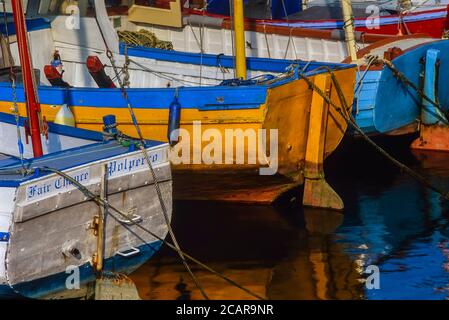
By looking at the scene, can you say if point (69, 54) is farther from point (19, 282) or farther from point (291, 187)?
A: point (19, 282)

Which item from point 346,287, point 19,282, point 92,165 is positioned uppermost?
point 92,165

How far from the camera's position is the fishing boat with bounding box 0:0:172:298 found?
10859mm

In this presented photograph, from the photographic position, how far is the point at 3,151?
547 inches

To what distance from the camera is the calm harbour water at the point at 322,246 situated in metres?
12.4

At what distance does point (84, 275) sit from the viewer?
11672 mm

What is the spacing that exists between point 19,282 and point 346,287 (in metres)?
3.88

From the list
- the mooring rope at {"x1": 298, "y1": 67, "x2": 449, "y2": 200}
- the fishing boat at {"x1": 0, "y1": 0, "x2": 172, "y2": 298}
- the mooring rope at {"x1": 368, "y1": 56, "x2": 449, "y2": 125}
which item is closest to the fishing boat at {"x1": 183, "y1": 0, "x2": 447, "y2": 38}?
the mooring rope at {"x1": 368, "y1": 56, "x2": 449, "y2": 125}

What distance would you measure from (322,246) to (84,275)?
12.3 feet

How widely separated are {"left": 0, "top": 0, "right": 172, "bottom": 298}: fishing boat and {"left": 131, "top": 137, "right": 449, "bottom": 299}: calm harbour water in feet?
2.67

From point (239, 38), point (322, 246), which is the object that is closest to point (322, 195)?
point (322, 246)

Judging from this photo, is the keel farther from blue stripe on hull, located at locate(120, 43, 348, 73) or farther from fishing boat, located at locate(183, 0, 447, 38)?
fishing boat, located at locate(183, 0, 447, 38)

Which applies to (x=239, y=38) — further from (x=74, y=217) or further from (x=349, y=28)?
(x=74, y=217)

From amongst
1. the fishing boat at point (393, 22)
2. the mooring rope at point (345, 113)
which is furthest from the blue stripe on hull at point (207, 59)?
the fishing boat at point (393, 22)
